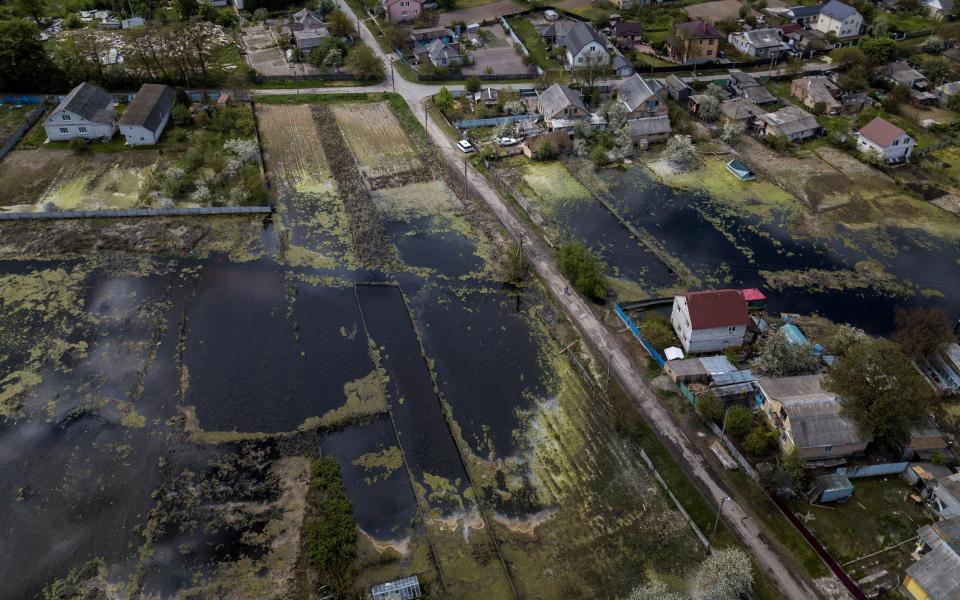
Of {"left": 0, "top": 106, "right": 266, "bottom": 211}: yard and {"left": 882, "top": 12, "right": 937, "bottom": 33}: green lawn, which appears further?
{"left": 882, "top": 12, "right": 937, "bottom": 33}: green lawn

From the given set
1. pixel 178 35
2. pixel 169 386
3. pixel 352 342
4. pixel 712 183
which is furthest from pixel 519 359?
pixel 178 35

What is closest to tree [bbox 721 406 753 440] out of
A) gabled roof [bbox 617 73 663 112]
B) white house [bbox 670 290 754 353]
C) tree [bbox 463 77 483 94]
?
white house [bbox 670 290 754 353]

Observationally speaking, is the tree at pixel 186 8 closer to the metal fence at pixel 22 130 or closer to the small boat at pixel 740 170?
the metal fence at pixel 22 130

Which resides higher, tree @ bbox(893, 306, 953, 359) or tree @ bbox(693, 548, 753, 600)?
tree @ bbox(893, 306, 953, 359)

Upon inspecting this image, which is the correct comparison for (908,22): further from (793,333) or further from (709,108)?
(793,333)

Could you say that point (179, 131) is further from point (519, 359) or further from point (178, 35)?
point (519, 359)

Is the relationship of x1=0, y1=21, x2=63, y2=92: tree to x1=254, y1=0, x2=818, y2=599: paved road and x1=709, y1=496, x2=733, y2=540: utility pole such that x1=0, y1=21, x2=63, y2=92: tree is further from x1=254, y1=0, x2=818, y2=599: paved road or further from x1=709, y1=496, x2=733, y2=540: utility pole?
x1=709, y1=496, x2=733, y2=540: utility pole

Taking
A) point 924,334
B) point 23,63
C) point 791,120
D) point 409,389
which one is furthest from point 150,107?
point 924,334

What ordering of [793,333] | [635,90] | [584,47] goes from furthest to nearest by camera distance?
[584,47] → [635,90] → [793,333]
